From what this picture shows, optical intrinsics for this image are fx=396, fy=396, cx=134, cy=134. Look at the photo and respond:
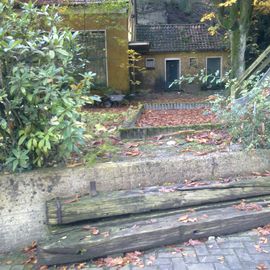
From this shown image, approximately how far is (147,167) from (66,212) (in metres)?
1.01

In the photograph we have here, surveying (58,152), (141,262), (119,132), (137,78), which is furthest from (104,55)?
(141,262)

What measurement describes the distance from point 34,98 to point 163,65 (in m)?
20.3

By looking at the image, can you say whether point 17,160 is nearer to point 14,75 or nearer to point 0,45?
point 14,75

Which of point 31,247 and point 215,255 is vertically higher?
point 215,255

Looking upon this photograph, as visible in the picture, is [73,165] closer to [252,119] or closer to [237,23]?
[252,119]

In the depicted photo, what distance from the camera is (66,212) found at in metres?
3.85

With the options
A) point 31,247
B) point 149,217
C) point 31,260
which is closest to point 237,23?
point 149,217

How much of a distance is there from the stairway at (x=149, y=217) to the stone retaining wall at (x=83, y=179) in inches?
5.8

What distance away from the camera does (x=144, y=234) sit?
367 cm

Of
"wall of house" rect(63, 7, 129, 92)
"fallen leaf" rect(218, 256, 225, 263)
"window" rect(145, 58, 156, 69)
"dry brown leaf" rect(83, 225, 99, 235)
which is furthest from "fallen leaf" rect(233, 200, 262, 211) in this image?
"window" rect(145, 58, 156, 69)

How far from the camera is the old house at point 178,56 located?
23.4 m

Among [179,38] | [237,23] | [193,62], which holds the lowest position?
[193,62]

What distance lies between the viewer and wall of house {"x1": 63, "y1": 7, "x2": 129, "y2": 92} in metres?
15.2

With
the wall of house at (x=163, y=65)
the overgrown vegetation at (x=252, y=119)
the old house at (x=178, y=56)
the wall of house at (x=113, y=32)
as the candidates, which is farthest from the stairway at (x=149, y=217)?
the wall of house at (x=163, y=65)
